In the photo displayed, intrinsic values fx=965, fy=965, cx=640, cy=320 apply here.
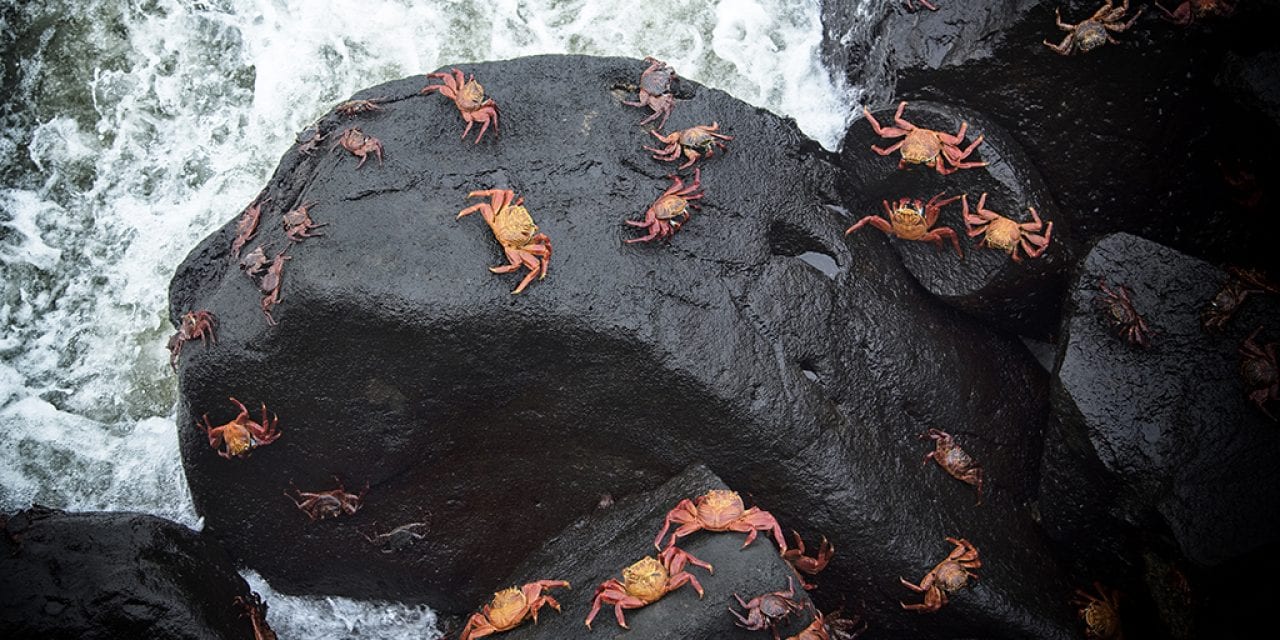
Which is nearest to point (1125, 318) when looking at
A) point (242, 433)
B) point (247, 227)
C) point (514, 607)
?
point (514, 607)

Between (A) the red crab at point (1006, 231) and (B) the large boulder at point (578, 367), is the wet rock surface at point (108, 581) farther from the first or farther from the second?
(A) the red crab at point (1006, 231)

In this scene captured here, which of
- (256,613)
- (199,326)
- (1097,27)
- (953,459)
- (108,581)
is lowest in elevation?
(256,613)

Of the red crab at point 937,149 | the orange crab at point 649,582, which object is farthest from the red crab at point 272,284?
the red crab at point 937,149

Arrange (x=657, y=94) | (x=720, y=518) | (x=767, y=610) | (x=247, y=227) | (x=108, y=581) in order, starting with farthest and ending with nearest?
(x=657, y=94) < (x=247, y=227) < (x=108, y=581) < (x=720, y=518) < (x=767, y=610)

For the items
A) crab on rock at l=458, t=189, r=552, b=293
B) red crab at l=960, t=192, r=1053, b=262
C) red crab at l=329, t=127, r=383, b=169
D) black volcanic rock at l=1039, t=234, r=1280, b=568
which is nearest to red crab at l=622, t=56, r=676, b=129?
crab on rock at l=458, t=189, r=552, b=293

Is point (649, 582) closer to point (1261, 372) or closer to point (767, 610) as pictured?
point (767, 610)
